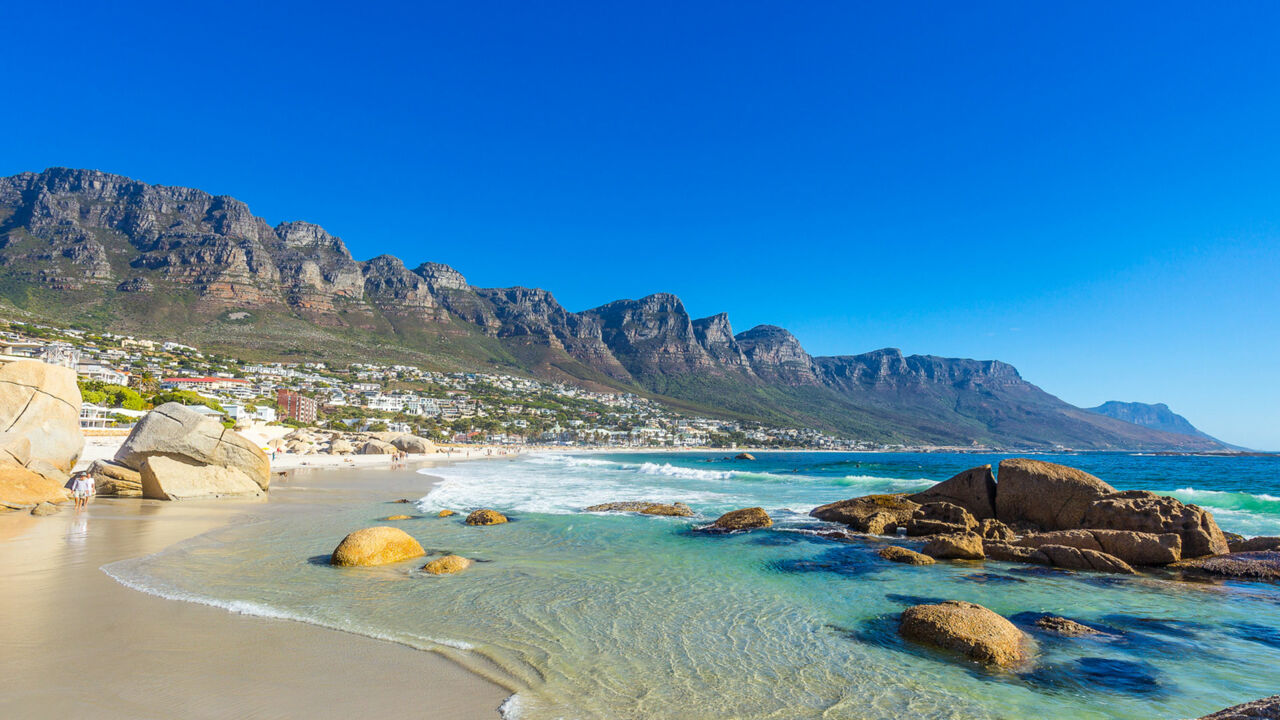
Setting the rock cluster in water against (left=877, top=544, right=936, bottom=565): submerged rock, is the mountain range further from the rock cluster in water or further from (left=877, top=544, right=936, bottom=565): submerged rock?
(left=877, top=544, right=936, bottom=565): submerged rock

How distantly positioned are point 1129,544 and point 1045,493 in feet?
13.2

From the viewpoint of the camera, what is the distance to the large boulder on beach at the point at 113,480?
21.1 meters

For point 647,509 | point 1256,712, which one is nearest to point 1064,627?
point 1256,712

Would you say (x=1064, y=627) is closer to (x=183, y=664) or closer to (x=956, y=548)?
(x=956, y=548)

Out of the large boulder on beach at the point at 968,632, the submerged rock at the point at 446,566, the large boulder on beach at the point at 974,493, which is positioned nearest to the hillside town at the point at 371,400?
the submerged rock at the point at 446,566

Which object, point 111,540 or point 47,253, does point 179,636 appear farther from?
point 47,253

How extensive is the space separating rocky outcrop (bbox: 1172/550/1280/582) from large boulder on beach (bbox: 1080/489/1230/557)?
43 cm

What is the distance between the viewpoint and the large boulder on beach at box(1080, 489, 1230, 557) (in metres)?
14.3

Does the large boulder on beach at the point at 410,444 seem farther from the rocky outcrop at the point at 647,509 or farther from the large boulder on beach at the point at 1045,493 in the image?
the large boulder on beach at the point at 1045,493

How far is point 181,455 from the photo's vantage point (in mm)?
22234

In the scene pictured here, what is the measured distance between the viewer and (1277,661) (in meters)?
7.57

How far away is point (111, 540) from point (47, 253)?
169158mm

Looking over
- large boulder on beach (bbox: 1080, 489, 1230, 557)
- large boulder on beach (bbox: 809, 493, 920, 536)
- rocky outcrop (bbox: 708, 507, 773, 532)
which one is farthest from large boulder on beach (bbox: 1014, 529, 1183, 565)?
rocky outcrop (bbox: 708, 507, 773, 532)

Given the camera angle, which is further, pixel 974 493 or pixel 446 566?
pixel 974 493
